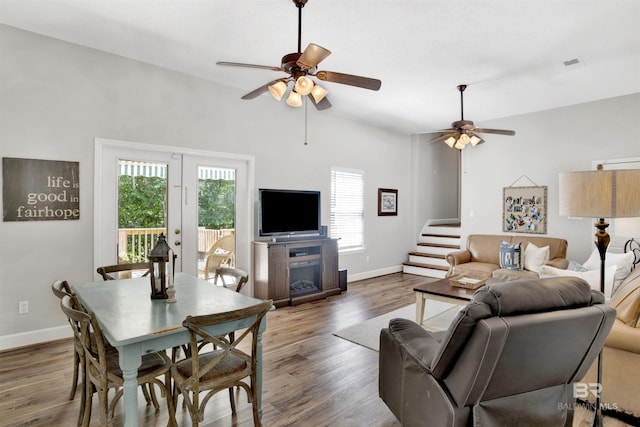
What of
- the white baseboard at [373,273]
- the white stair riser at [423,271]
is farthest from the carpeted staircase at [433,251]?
the white baseboard at [373,273]

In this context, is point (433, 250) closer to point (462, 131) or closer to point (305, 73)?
point (462, 131)

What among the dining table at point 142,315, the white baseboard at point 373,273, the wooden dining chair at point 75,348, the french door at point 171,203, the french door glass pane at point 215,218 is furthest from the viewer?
the white baseboard at point 373,273

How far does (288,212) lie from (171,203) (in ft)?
5.40

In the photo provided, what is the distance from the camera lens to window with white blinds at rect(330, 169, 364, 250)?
6.35 meters

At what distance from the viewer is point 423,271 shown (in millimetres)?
7293

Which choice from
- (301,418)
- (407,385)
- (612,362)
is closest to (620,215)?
(612,362)

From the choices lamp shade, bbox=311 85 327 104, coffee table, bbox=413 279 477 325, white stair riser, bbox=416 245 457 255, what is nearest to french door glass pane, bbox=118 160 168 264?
lamp shade, bbox=311 85 327 104

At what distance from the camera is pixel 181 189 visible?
4.43 metres

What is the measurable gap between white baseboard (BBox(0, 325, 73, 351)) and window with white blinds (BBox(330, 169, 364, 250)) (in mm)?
4023

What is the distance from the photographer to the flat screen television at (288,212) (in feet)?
16.3

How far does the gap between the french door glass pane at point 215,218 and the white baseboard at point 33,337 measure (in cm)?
152

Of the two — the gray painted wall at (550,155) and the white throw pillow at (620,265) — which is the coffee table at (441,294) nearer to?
the white throw pillow at (620,265)

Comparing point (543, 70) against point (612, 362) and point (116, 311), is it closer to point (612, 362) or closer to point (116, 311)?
point (612, 362)

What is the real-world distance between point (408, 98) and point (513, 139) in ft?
7.89
